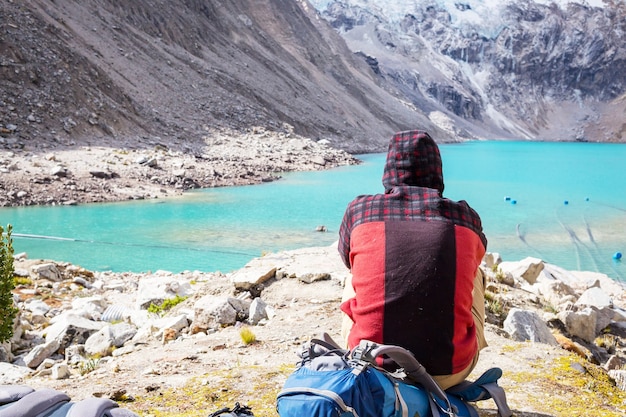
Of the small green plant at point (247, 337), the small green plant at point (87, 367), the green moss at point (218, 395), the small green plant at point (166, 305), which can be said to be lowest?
the small green plant at point (166, 305)

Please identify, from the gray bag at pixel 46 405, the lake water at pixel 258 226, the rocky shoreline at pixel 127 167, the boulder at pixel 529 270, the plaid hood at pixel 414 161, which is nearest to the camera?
the gray bag at pixel 46 405

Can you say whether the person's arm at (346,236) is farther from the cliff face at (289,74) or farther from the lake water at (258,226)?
the cliff face at (289,74)

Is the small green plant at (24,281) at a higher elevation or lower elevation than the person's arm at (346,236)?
lower

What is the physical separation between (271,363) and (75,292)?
20.9ft

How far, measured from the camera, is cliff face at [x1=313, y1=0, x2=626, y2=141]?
147 meters

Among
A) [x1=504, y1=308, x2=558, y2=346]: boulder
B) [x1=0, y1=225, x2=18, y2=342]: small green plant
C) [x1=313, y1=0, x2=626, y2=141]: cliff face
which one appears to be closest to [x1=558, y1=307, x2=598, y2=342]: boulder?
[x1=504, y1=308, x2=558, y2=346]: boulder

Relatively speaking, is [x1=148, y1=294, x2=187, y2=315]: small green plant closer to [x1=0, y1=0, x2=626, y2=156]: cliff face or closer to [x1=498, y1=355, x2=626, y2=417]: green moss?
[x1=498, y1=355, x2=626, y2=417]: green moss

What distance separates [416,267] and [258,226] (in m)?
17.3

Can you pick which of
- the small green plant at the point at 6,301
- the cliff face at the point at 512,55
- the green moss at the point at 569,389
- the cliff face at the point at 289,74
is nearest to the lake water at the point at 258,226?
the small green plant at the point at 6,301

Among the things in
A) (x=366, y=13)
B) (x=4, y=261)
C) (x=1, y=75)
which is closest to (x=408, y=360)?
(x=4, y=261)

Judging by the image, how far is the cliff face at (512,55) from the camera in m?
147

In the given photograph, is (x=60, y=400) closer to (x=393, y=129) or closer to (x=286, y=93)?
(x=286, y=93)

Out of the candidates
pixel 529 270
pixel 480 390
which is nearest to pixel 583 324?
pixel 529 270

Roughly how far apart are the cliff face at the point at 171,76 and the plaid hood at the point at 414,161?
2752 cm
